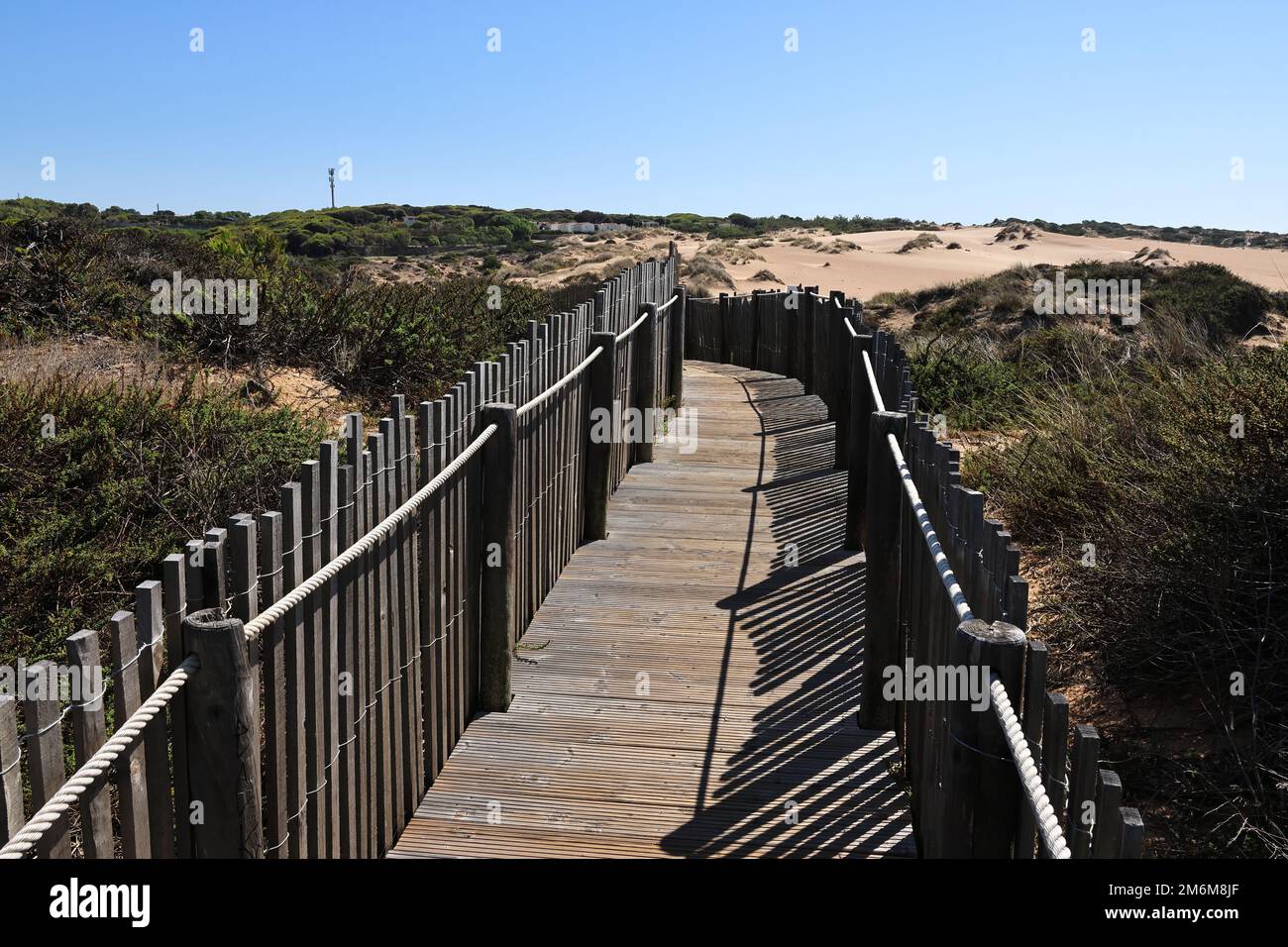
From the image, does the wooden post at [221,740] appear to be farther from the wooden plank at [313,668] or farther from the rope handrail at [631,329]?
the rope handrail at [631,329]

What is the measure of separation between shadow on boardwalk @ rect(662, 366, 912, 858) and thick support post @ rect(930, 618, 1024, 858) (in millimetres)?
1479

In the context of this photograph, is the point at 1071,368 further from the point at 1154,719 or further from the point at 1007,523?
the point at 1154,719

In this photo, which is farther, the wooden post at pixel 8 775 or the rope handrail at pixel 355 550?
the rope handrail at pixel 355 550

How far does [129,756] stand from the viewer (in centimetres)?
254

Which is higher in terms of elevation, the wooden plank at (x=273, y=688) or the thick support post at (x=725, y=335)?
the thick support post at (x=725, y=335)

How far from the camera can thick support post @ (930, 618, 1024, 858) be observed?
2832mm

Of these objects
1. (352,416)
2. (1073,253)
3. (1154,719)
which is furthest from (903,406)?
(1073,253)

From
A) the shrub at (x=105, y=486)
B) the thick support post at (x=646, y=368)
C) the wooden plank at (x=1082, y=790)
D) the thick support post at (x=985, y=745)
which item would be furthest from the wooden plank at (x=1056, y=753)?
the thick support post at (x=646, y=368)

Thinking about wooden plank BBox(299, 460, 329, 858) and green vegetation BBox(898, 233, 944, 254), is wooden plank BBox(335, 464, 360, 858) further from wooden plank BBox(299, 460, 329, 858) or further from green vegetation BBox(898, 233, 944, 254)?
green vegetation BBox(898, 233, 944, 254)

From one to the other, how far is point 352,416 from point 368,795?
4.33 feet

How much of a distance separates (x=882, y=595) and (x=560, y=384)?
2.37 m

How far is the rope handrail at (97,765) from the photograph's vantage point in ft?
7.00

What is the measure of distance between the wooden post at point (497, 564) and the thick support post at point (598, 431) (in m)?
2.41

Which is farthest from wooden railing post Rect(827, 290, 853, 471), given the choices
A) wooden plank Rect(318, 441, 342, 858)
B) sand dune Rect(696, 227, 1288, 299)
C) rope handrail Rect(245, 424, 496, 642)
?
sand dune Rect(696, 227, 1288, 299)
